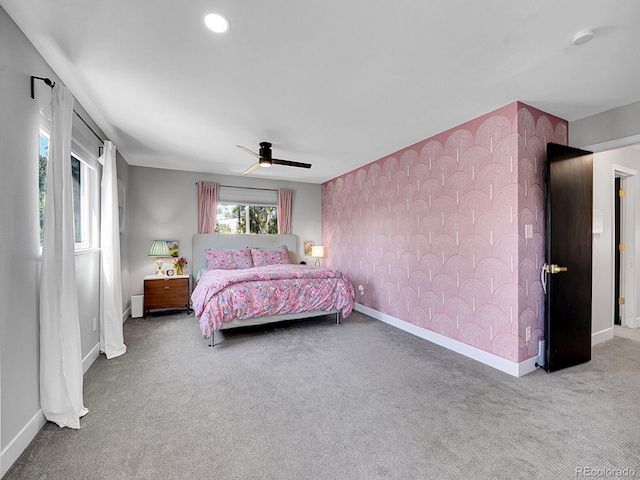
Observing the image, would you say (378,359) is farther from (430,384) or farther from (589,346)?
(589,346)

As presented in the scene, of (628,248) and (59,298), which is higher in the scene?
(628,248)

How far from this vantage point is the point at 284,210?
594cm

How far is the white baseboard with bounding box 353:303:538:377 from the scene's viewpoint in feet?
8.58

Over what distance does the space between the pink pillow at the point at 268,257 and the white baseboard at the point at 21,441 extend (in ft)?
11.2

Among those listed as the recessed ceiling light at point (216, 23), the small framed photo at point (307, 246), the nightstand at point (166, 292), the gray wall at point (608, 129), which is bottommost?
the nightstand at point (166, 292)

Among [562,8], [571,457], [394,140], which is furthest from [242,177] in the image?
[571,457]

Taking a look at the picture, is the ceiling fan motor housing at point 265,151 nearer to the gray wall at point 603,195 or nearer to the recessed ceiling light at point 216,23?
the recessed ceiling light at point 216,23

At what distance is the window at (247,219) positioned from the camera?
560 centimetres

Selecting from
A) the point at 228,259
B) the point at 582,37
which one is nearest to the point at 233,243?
the point at 228,259

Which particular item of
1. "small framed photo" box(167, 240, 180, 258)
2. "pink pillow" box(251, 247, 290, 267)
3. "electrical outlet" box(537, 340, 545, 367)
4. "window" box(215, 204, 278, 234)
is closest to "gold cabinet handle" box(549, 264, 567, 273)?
"electrical outlet" box(537, 340, 545, 367)

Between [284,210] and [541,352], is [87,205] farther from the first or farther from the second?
[541,352]

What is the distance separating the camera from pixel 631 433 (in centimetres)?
181

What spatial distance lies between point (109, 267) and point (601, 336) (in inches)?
226

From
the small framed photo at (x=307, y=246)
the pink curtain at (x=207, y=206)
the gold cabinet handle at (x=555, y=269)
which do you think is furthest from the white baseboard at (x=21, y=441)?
the small framed photo at (x=307, y=246)
